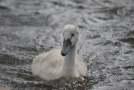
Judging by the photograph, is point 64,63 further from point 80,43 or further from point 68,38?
point 80,43

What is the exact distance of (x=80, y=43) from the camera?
1006 centimetres

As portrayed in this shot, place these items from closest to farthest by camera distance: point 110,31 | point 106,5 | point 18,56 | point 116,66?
point 116,66 → point 18,56 → point 110,31 → point 106,5

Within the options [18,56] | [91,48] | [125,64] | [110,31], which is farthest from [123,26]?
[18,56]

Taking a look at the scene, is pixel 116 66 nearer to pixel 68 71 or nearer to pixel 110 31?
pixel 68 71

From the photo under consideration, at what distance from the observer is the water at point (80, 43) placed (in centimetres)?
775

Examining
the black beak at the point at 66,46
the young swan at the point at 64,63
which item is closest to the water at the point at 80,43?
the young swan at the point at 64,63

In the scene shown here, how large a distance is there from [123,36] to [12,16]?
4114 millimetres

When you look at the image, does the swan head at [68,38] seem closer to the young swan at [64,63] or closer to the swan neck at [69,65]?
the young swan at [64,63]

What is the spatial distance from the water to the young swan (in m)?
0.17

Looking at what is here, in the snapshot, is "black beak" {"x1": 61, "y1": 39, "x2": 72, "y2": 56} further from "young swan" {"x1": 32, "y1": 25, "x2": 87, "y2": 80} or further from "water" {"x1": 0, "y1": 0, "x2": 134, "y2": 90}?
"water" {"x1": 0, "y1": 0, "x2": 134, "y2": 90}

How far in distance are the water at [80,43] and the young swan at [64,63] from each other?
6.5 inches

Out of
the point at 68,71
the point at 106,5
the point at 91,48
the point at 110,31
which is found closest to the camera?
the point at 68,71

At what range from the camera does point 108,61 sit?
348 inches

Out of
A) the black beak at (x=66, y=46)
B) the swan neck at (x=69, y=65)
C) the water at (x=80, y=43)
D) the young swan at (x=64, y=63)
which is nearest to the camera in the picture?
the black beak at (x=66, y=46)
